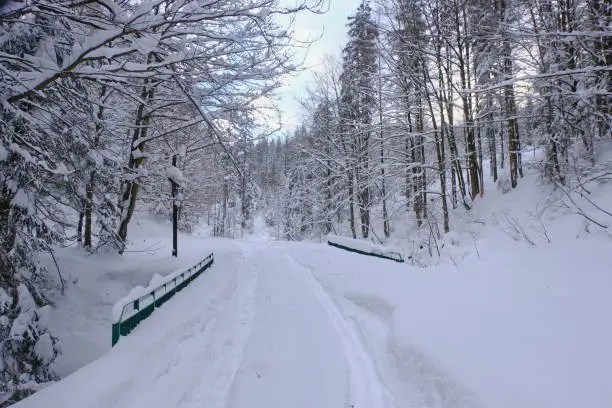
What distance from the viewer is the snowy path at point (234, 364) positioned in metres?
4.11

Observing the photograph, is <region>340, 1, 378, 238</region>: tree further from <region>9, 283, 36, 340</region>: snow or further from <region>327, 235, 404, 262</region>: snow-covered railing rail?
<region>9, 283, 36, 340</region>: snow

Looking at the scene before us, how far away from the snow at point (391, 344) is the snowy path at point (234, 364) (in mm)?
24

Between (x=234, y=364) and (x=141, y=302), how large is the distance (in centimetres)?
291

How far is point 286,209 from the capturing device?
175 ft

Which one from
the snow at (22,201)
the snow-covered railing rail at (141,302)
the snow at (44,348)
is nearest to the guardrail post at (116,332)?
the snow-covered railing rail at (141,302)

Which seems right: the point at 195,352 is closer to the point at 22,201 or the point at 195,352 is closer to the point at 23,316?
the point at 23,316

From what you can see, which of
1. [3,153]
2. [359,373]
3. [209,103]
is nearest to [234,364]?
[359,373]

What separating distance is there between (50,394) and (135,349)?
4.44 feet

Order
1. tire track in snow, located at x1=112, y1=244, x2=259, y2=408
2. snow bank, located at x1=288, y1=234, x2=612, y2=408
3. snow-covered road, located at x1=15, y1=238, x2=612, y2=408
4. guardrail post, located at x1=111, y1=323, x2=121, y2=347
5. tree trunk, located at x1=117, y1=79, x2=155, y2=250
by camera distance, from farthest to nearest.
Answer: tree trunk, located at x1=117, y1=79, x2=155, y2=250, guardrail post, located at x1=111, y1=323, x2=121, y2=347, tire track in snow, located at x1=112, y1=244, x2=259, y2=408, snow-covered road, located at x1=15, y1=238, x2=612, y2=408, snow bank, located at x1=288, y1=234, x2=612, y2=408

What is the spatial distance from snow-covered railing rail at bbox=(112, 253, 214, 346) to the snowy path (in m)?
0.21

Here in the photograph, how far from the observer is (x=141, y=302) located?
22.6ft

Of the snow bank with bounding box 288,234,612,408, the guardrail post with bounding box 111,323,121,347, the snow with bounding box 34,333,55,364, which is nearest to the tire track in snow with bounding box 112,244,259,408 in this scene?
the guardrail post with bounding box 111,323,121,347

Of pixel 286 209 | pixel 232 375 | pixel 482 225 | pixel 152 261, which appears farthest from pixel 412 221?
pixel 286 209

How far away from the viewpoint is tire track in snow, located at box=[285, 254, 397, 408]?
13.3 ft
